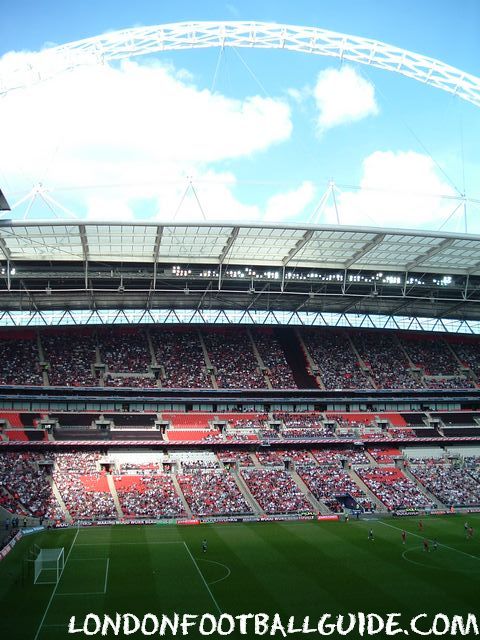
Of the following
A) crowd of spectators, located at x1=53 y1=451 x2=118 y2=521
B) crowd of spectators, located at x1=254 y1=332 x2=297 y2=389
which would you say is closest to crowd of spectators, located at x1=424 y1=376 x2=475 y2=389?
crowd of spectators, located at x1=254 y1=332 x2=297 y2=389

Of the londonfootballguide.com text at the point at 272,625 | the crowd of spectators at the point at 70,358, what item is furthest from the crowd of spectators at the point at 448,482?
the crowd of spectators at the point at 70,358

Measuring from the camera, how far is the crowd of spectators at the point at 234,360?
68562mm

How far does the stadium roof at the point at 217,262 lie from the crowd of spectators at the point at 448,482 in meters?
18.3

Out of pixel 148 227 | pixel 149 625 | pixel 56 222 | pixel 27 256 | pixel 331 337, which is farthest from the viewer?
pixel 331 337

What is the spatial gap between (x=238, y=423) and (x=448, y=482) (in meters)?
21.5

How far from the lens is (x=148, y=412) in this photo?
64.6 metres

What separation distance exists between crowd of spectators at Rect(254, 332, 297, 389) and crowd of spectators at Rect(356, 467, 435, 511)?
1356 cm

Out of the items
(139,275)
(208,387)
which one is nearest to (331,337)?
(208,387)

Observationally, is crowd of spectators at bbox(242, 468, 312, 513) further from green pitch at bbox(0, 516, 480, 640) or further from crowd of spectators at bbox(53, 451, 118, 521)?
crowd of spectators at bbox(53, 451, 118, 521)

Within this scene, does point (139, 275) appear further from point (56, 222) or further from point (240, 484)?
point (240, 484)

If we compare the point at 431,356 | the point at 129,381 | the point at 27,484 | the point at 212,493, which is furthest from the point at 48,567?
the point at 431,356

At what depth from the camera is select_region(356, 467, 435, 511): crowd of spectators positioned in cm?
5535

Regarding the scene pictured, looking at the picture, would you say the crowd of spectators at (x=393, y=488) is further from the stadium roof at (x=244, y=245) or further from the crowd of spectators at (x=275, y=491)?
the stadium roof at (x=244, y=245)

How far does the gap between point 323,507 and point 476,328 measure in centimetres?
3979
